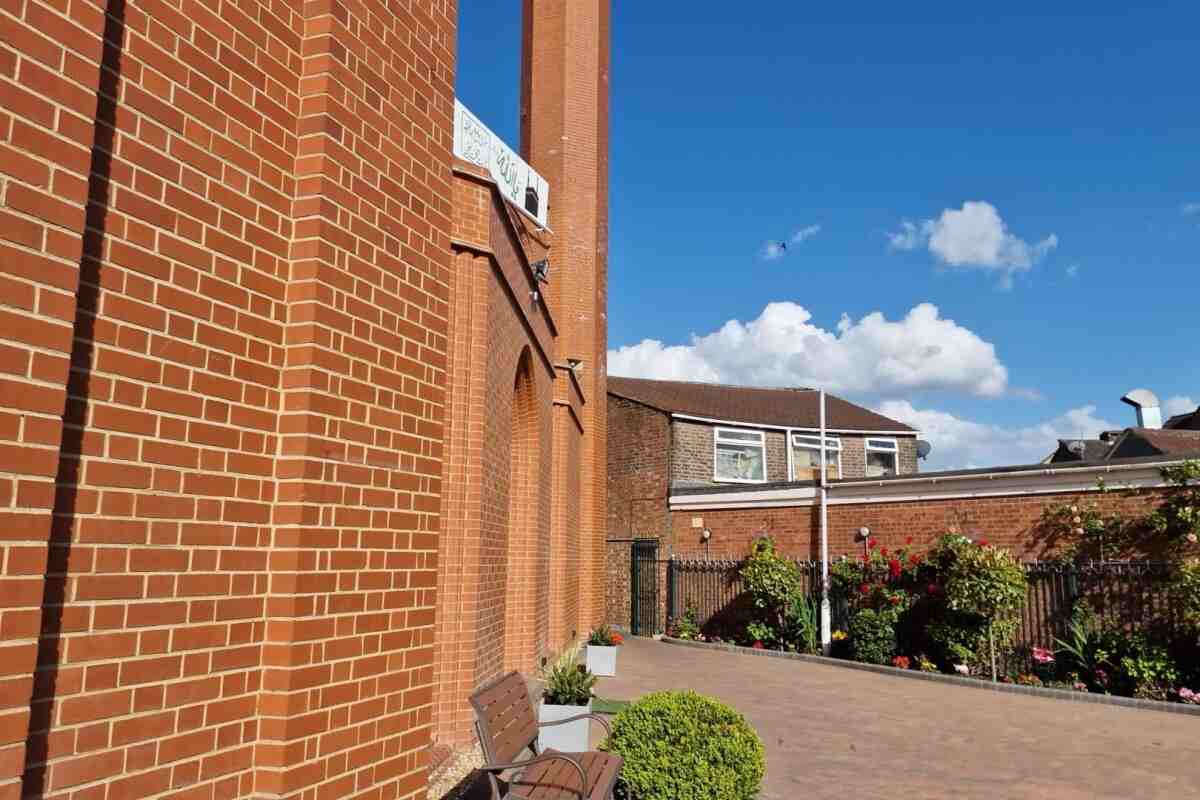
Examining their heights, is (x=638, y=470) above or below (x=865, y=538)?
above

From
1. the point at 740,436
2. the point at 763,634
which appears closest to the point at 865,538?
the point at 763,634

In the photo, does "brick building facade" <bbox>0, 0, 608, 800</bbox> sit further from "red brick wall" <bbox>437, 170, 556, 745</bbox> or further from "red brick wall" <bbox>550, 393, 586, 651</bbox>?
"red brick wall" <bbox>550, 393, 586, 651</bbox>

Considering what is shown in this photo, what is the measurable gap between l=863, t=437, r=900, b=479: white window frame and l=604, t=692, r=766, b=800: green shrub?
23.9 metres

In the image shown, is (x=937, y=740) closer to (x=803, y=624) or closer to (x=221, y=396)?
(x=803, y=624)

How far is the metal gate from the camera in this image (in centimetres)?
2153

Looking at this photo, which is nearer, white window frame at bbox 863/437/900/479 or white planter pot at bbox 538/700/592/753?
white planter pot at bbox 538/700/592/753

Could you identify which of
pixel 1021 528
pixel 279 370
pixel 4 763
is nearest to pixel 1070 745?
pixel 1021 528

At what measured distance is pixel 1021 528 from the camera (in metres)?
14.2

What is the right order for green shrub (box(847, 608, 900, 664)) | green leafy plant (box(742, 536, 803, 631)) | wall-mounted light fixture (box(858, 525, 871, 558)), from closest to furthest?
1. green shrub (box(847, 608, 900, 664))
2. wall-mounted light fixture (box(858, 525, 871, 558))
3. green leafy plant (box(742, 536, 803, 631))

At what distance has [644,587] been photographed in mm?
21922

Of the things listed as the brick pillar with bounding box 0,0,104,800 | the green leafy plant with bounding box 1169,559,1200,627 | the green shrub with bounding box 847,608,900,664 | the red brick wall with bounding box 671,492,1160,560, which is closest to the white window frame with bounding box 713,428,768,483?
the red brick wall with bounding box 671,492,1160,560

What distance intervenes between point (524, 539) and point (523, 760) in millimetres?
5692

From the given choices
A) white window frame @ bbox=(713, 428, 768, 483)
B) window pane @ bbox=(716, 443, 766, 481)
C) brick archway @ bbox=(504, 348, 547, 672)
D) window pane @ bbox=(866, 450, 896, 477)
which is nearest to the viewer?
brick archway @ bbox=(504, 348, 547, 672)

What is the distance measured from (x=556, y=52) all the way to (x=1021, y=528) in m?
12.9
